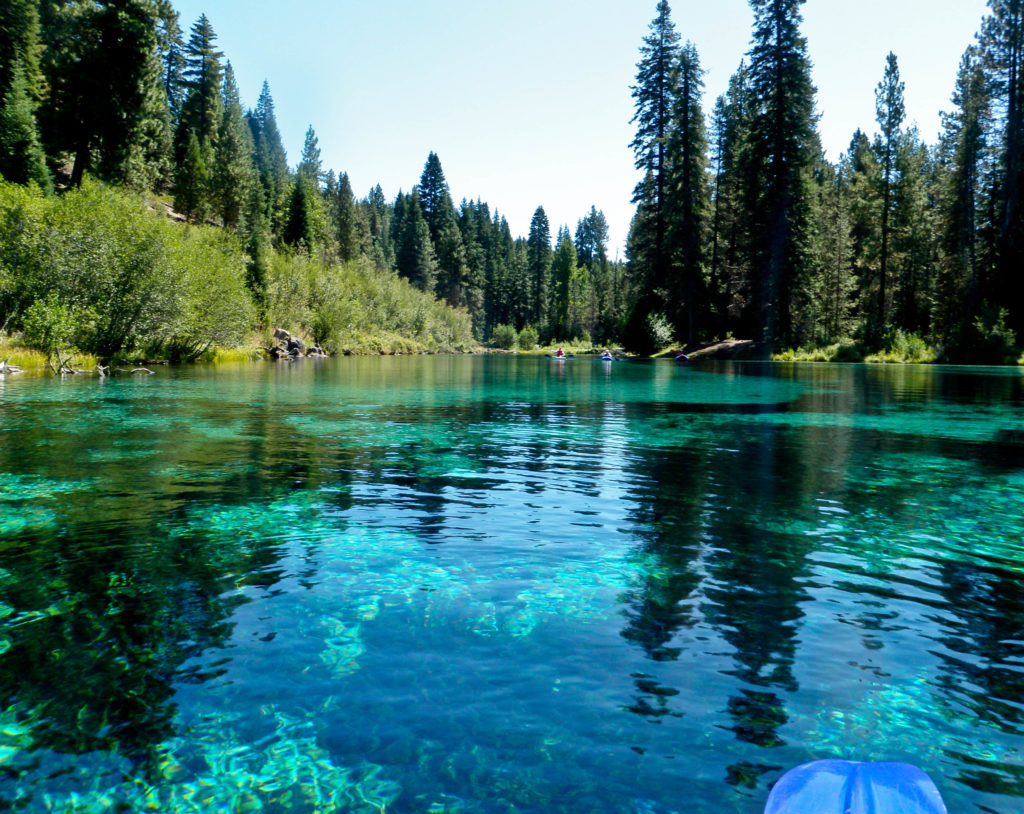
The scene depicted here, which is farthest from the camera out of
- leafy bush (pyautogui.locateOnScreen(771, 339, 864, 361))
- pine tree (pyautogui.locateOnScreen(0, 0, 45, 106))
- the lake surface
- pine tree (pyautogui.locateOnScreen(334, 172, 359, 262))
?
pine tree (pyautogui.locateOnScreen(334, 172, 359, 262))

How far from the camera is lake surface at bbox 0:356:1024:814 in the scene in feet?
11.4

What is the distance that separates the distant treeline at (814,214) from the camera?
150 ft

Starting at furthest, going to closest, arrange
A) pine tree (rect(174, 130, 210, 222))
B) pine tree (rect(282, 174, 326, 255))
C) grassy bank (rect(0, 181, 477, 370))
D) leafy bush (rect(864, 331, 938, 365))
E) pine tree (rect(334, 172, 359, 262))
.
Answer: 1. pine tree (rect(334, 172, 359, 262))
2. pine tree (rect(282, 174, 326, 255))
3. pine tree (rect(174, 130, 210, 222))
4. leafy bush (rect(864, 331, 938, 365))
5. grassy bank (rect(0, 181, 477, 370))

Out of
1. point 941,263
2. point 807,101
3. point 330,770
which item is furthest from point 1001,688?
point 941,263

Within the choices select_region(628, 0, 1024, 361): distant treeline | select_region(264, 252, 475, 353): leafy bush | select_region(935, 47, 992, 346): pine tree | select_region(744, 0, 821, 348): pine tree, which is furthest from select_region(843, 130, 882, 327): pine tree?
select_region(264, 252, 475, 353): leafy bush

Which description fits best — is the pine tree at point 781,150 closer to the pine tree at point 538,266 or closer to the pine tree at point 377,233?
the pine tree at point 377,233

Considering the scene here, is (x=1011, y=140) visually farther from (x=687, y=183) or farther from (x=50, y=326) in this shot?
(x=50, y=326)

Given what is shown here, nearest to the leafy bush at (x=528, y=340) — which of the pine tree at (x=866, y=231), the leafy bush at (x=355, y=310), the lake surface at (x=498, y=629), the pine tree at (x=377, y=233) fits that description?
the leafy bush at (x=355, y=310)

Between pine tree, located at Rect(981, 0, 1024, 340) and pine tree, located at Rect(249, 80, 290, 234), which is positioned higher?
pine tree, located at Rect(249, 80, 290, 234)

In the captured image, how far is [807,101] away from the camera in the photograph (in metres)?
50.0

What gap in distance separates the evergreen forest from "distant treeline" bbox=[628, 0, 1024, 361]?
0.18m

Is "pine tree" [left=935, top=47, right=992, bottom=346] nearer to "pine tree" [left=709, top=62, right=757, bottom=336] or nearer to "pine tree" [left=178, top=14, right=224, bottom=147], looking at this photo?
"pine tree" [left=709, top=62, right=757, bottom=336]

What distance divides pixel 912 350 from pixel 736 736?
52349 millimetres

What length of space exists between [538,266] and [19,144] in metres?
93.3
